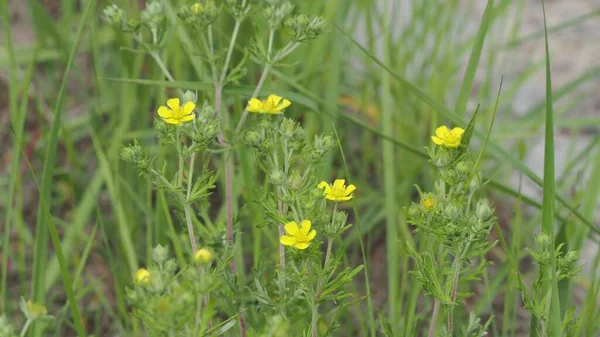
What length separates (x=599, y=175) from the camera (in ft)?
6.02

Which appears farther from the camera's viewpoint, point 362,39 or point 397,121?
point 362,39

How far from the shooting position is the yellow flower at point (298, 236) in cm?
123

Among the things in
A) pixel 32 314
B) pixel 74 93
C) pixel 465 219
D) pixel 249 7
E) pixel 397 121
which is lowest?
pixel 74 93

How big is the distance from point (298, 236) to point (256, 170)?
0.79 meters

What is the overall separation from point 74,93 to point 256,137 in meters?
A: 1.80

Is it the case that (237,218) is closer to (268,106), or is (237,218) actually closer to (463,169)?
(268,106)

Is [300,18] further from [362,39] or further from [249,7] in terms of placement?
[362,39]

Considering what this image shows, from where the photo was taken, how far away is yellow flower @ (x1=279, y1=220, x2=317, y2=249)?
4.02ft

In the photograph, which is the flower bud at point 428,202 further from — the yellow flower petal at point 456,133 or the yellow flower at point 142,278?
the yellow flower at point 142,278

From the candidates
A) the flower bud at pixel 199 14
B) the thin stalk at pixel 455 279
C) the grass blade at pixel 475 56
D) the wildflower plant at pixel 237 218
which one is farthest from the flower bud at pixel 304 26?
the thin stalk at pixel 455 279

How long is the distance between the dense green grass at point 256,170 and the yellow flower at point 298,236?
1.23 ft

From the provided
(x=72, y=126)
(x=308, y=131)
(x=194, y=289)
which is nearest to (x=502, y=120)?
(x=308, y=131)

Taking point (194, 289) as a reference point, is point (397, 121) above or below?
below

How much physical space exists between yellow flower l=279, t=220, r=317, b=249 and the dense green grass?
0.38 meters
